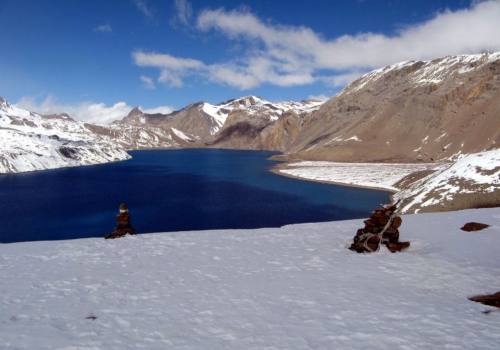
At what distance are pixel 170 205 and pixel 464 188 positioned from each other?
4912 centimetres

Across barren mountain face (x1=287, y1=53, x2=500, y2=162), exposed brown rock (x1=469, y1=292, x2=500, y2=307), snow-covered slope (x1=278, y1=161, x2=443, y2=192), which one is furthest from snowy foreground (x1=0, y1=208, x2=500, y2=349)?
barren mountain face (x1=287, y1=53, x2=500, y2=162)

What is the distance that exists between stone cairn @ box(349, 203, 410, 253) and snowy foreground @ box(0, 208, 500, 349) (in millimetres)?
487

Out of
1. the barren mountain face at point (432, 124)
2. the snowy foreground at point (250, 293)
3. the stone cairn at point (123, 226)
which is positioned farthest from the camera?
the barren mountain face at point (432, 124)

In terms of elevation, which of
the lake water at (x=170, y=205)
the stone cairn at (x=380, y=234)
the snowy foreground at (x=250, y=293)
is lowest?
the lake water at (x=170, y=205)

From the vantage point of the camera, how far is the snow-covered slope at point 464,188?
50938 mm

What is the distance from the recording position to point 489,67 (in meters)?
179

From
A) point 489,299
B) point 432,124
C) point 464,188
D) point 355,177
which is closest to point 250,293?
point 489,299

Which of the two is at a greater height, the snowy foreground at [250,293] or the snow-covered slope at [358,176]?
the snow-covered slope at [358,176]

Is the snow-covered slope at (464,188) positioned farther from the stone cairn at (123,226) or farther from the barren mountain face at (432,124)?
the barren mountain face at (432,124)

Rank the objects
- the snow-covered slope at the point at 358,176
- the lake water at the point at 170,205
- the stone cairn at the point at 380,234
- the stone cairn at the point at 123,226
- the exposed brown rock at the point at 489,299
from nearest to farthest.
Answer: the exposed brown rock at the point at 489,299 < the stone cairn at the point at 380,234 < the stone cairn at the point at 123,226 < the lake water at the point at 170,205 < the snow-covered slope at the point at 358,176

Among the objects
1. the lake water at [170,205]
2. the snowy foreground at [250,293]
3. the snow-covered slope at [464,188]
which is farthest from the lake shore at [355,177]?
the snowy foreground at [250,293]

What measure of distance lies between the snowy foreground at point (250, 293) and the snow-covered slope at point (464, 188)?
121ft

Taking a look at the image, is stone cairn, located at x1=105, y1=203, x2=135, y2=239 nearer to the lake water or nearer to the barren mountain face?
the lake water

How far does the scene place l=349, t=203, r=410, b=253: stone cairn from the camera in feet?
50.8
